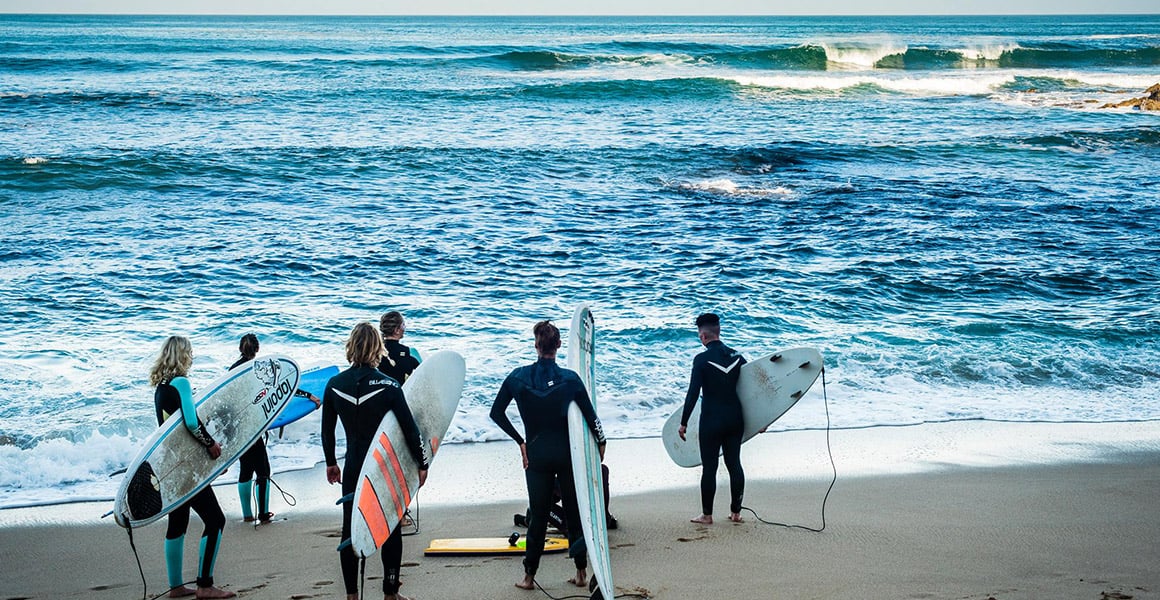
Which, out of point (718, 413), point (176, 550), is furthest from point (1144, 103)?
point (176, 550)

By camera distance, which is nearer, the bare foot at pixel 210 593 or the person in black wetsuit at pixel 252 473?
the bare foot at pixel 210 593

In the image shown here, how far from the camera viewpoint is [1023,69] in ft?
152

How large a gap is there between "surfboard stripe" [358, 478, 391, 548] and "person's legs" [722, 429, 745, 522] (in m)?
2.32

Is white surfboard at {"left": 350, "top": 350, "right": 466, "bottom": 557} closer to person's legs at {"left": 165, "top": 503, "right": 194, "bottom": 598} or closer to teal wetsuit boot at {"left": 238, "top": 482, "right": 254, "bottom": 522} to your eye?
person's legs at {"left": 165, "top": 503, "right": 194, "bottom": 598}

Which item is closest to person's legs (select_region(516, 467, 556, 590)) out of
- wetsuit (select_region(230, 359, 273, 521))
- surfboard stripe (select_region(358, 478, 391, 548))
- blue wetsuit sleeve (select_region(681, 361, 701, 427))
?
surfboard stripe (select_region(358, 478, 391, 548))

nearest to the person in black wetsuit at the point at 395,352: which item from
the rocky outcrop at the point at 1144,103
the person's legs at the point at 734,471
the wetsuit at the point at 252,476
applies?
the wetsuit at the point at 252,476

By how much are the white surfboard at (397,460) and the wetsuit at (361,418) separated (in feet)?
0.19

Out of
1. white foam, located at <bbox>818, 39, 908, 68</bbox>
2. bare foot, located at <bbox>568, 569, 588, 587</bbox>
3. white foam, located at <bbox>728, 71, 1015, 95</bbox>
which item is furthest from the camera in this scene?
white foam, located at <bbox>818, 39, 908, 68</bbox>

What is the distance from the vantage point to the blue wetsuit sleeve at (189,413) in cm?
477

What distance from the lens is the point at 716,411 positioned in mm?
5699

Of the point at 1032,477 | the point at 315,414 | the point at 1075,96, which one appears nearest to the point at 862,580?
the point at 1032,477

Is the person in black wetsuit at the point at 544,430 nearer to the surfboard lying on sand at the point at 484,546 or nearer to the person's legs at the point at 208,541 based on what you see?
the surfboard lying on sand at the point at 484,546

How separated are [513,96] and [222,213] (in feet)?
58.4

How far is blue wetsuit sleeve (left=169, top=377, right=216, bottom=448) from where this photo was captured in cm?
477
